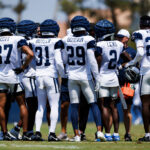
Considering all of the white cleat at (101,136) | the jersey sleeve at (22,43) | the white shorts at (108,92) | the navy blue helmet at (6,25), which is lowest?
the white cleat at (101,136)

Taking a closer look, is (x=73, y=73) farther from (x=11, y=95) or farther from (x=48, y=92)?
(x=11, y=95)

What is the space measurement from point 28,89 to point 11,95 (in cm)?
38

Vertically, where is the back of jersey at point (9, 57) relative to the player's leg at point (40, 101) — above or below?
above

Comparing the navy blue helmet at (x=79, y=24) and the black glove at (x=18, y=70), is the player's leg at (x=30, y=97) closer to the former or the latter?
the black glove at (x=18, y=70)

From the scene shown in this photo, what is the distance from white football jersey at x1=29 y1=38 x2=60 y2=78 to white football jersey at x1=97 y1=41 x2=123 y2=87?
0.88m

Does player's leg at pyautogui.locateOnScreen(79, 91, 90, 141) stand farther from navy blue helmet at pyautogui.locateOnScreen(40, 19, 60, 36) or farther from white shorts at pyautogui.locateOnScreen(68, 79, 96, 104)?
navy blue helmet at pyautogui.locateOnScreen(40, 19, 60, 36)

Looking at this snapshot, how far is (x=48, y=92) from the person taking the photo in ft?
37.8

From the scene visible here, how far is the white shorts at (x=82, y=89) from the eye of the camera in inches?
441

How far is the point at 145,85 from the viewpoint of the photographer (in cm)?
1148

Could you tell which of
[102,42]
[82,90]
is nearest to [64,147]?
[82,90]

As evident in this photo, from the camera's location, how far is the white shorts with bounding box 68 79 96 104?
11.2 m

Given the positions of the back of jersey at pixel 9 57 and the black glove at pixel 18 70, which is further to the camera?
the black glove at pixel 18 70

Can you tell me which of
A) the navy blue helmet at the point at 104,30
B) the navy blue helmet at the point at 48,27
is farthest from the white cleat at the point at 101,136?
the navy blue helmet at the point at 48,27

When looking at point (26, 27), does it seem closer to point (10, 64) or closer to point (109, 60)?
point (10, 64)
